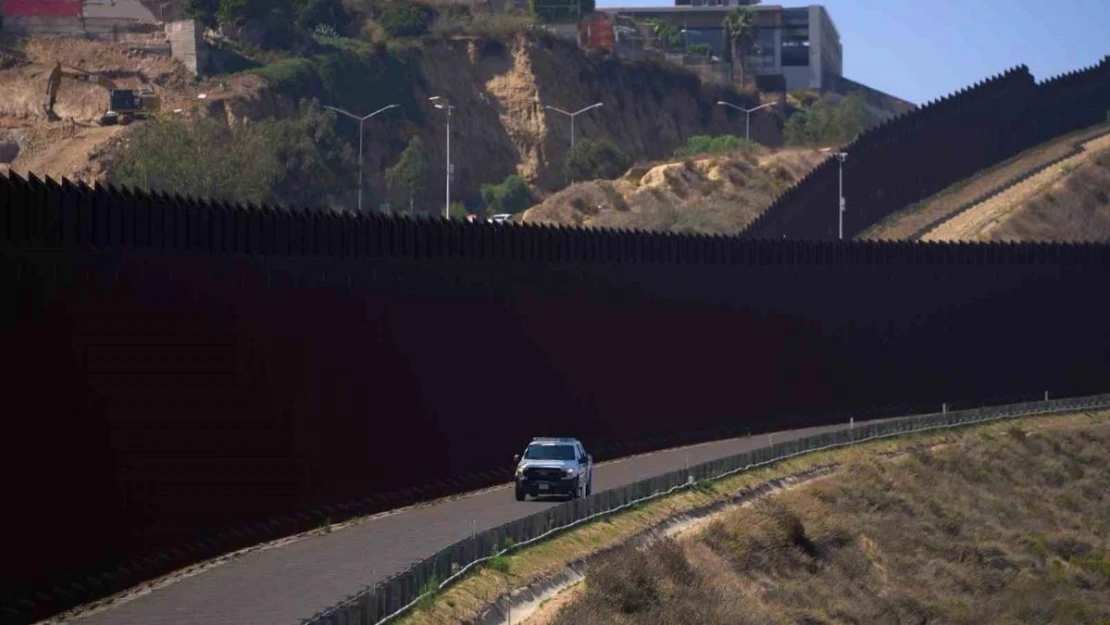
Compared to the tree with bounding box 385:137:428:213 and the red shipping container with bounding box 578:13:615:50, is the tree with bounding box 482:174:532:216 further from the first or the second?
the red shipping container with bounding box 578:13:615:50

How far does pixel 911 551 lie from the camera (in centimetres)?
4350

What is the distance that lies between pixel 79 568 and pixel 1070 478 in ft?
125

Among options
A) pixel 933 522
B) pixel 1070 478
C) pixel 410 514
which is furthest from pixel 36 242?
pixel 1070 478

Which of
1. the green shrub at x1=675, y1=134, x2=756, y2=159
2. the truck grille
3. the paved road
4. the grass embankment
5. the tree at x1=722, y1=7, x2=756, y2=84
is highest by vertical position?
the tree at x1=722, y1=7, x2=756, y2=84

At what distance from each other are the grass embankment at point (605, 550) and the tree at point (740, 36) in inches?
5133

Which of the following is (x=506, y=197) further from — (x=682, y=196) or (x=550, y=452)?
(x=550, y=452)

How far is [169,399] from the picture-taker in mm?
28406

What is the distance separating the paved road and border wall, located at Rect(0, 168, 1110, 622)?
2.34ft

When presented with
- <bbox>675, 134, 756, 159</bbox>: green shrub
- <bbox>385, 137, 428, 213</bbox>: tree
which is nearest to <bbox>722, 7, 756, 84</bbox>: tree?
<bbox>675, 134, 756, 159</bbox>: green shrub

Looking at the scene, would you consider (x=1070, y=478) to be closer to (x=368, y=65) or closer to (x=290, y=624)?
(x=290, y=624)

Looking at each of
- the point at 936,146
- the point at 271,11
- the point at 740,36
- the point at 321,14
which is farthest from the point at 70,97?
the point at 740,36

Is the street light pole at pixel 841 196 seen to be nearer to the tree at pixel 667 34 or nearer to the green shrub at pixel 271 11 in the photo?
the green shrub at pixel 271 11

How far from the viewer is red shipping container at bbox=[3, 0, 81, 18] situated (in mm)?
122250

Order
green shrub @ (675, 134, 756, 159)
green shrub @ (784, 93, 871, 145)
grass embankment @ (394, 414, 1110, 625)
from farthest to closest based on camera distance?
green shrub @ (784, 93, 871, 145) < green shrub @ (675, 134, 756, 159) < grass embankment @ (394, 414, 1110, 625)
